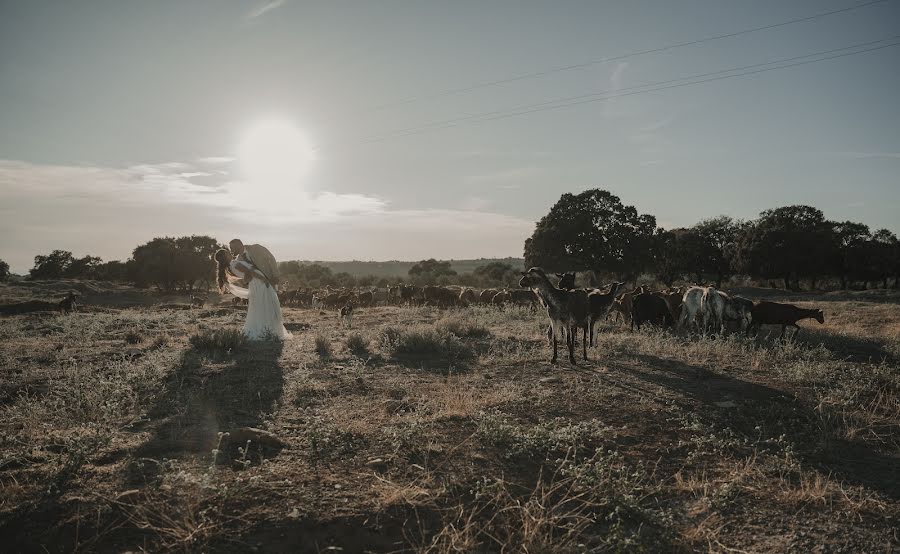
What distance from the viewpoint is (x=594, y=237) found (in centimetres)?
4022

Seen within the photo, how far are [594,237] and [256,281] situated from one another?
3232 cm

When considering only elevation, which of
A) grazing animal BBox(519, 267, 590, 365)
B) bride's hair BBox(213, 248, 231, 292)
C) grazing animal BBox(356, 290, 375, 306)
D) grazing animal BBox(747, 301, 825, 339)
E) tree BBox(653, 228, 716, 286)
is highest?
tree BBox(653, 228, 716, 286)

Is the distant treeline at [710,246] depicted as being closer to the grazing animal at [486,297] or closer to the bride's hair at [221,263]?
the grazing animal at [486,297]

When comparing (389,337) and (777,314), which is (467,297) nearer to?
(389,337)

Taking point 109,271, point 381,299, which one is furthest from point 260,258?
point 109,271

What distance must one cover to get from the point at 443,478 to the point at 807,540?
9.71ft

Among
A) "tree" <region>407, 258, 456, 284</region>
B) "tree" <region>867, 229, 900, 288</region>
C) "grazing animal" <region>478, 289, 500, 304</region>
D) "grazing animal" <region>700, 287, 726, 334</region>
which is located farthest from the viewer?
"tree" <region>407, 258, 456, 284</region>

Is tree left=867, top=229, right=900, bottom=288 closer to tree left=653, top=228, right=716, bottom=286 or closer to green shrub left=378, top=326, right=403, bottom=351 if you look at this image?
tree left=653, top=228, right=716, bottom=286

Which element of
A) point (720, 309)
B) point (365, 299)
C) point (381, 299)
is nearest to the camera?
point (720, 309)

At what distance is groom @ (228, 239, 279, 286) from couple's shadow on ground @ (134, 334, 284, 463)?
353cm

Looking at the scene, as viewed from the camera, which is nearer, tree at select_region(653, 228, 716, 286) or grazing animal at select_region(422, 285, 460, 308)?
grazing animal at select_region(422, 285, 460, 308)

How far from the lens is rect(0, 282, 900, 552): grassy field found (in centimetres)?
371

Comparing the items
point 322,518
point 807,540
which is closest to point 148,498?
point 322,518

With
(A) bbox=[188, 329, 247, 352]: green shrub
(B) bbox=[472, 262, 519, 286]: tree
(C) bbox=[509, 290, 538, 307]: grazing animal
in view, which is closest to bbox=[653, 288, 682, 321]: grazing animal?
(C) bbox=[509, 290, 538, 307]: grazing animal
